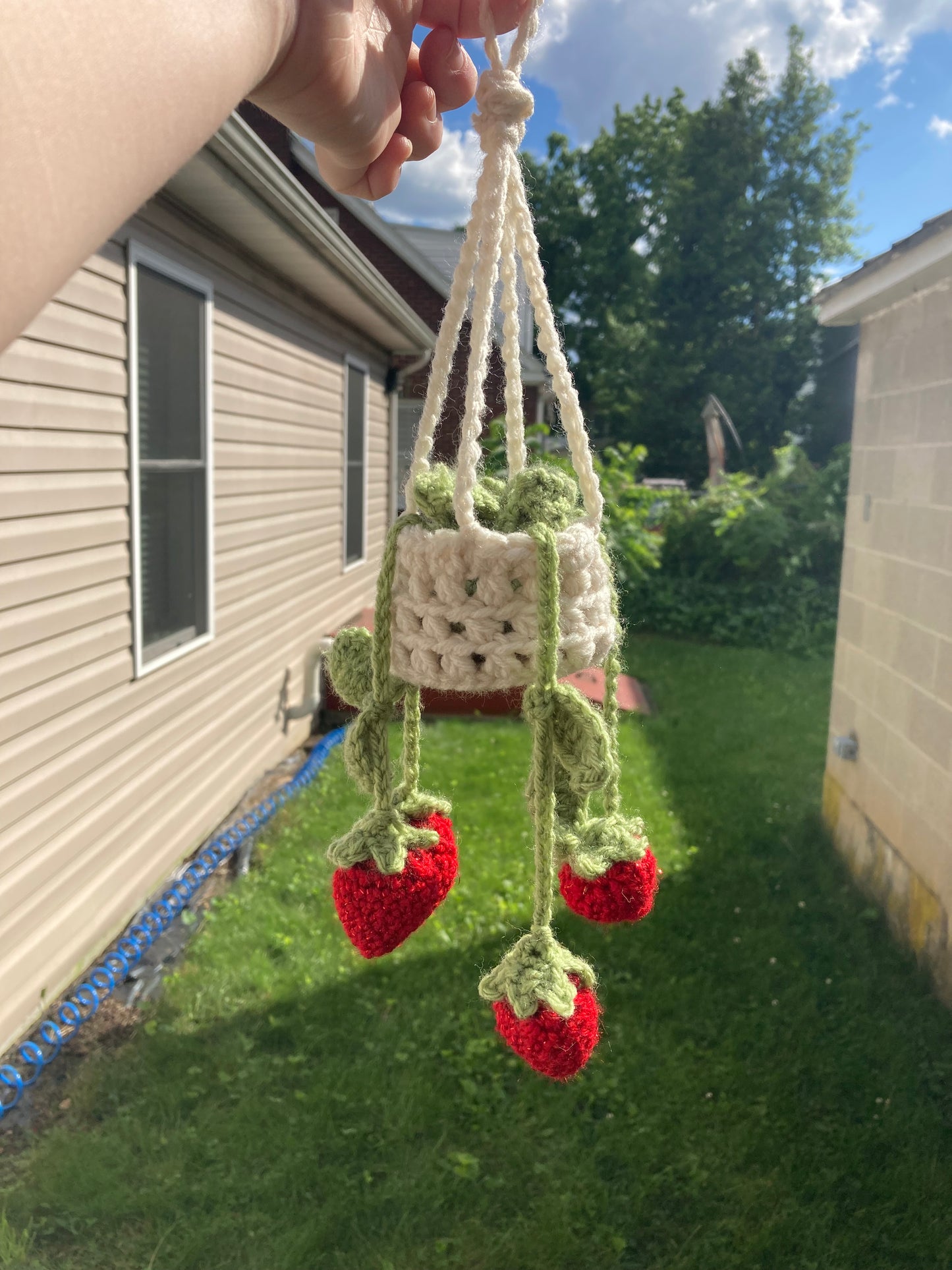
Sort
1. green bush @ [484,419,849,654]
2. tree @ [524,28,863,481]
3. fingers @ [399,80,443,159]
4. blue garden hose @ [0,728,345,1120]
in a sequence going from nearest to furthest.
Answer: fingers @ [399,80,443,159] < blue garden hose @ [0,728,345,1120] < green bush @ [484,419,849,654] < tree @ [524,28,863,481]

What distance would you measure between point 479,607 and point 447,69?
0.68m

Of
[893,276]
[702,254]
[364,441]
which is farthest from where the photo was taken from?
[702,254]

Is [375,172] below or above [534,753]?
above

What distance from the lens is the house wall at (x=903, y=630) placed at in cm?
352

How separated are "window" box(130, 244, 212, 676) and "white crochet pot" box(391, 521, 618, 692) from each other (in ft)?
10.5

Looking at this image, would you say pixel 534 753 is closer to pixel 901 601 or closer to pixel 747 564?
pixel 901 601

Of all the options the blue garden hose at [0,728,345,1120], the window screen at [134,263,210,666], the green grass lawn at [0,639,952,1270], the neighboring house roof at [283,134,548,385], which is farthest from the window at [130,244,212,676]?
the neighboring house roof at [283,134,548,385]

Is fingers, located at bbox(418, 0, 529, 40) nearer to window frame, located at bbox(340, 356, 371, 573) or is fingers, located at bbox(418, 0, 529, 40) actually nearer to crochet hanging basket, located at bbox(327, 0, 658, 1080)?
crochet hanging basket, located at bbox(327, 0, 658, 1080)

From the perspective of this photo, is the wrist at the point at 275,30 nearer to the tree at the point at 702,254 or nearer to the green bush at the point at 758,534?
the green bush at the point at 758,534

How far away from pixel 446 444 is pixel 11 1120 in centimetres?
518

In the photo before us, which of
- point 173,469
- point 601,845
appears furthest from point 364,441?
point 601,845

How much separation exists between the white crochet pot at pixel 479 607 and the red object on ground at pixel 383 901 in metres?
0.21

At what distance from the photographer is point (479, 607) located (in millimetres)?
917

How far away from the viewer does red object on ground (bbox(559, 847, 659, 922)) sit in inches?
39.5
